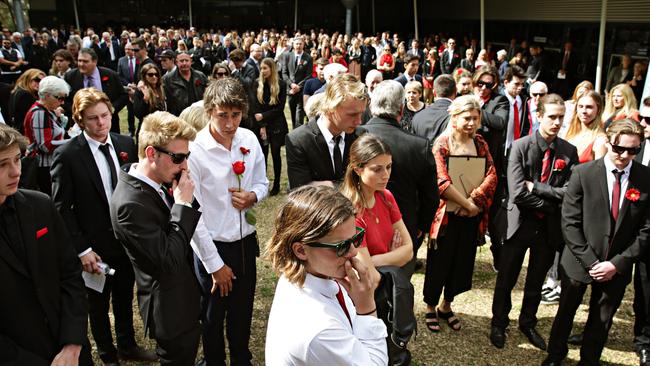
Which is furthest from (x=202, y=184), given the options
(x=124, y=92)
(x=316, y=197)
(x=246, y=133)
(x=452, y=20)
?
(x=452, y=20)

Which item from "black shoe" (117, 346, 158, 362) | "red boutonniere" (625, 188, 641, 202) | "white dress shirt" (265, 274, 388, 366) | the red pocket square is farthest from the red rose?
"red boutonniere" (625, 188, 641, 202)

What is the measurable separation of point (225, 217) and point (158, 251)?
2.63 feet

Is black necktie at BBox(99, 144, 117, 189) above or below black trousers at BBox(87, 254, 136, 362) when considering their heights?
above

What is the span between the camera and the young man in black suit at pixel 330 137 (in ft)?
10.9

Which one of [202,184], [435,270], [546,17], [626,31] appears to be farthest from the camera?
[546,17]

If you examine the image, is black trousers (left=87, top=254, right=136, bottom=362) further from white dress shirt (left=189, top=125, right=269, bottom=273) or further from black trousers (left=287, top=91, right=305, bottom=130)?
black trousers (left=287, top=91, right=305, bottom=130)

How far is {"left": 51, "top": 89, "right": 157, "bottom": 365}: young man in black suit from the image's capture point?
3.23 meters

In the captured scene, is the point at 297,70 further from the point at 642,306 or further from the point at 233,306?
the point at 642,306

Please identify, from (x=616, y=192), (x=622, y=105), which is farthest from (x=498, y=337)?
(x=622, y=105)

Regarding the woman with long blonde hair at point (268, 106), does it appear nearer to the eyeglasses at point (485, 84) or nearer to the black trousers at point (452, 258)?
the eyeglasses at point (485, 84)

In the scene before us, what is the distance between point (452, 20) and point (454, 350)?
25494 millimetres

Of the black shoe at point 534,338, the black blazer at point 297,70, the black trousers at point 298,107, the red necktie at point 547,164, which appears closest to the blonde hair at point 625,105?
the red necktie at point 547,164

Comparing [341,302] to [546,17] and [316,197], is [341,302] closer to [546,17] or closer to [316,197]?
[316,197]

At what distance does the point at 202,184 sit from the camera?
3223mm
